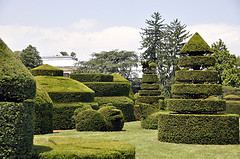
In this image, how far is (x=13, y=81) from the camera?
7387mm

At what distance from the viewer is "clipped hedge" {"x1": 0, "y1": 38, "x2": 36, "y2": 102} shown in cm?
731

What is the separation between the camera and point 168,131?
596 inches

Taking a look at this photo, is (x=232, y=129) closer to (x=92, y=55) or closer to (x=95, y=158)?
(x=95, y=158)

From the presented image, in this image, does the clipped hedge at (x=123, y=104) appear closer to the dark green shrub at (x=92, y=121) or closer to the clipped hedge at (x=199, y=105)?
the dark green shrub at (x=92, y=121)

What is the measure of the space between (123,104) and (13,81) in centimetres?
2213

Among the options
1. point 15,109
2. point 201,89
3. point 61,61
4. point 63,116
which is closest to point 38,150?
point 15,109

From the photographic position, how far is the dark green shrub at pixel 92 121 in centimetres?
1905

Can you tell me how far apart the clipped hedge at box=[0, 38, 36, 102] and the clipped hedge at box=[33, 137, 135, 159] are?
1.46 metres

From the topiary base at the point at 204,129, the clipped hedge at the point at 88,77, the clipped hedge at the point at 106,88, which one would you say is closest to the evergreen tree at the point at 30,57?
the clipped hedge at the point at 88,77

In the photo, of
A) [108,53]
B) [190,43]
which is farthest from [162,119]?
[108,53]

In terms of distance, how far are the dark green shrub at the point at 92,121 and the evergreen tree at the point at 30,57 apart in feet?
138

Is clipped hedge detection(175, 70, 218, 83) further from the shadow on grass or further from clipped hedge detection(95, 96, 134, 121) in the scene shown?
clipped hedge detection(95, 96, 134, 121)

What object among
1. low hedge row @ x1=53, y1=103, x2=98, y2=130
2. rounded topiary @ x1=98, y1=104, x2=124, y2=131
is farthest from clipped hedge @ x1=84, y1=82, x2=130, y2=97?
rounded topiary @ x1=98, y1=104, x2=124, y2=131

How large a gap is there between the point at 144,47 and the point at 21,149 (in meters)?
54.5
